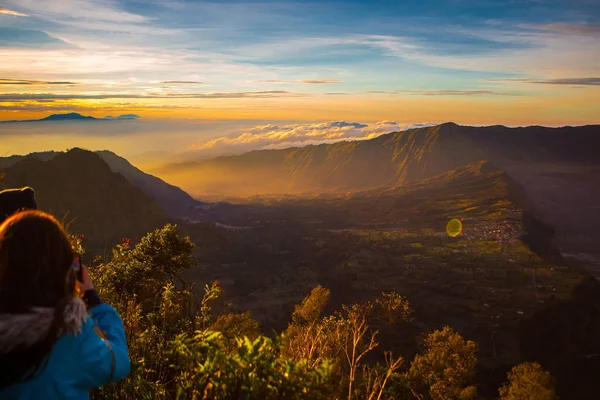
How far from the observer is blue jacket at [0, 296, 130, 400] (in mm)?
3297

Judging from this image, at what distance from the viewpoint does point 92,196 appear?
179 meters

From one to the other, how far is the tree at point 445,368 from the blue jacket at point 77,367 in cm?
3635

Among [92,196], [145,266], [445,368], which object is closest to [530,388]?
[445,368]

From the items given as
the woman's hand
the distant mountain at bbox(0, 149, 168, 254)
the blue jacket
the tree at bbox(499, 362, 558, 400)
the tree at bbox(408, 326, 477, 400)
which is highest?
the woman's hand

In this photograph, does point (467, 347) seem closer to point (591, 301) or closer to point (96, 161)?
point (591, 301)

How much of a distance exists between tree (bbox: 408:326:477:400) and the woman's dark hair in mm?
36834

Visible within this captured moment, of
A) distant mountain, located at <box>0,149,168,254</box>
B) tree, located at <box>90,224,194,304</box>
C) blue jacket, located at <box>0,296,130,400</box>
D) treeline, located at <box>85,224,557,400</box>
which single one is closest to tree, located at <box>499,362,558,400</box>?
treeline, located at <box>85,224,557,400</box>

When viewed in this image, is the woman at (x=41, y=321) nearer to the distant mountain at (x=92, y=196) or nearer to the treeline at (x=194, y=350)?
the treeline at (x=194, y=350)

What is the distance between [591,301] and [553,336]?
1448 inches

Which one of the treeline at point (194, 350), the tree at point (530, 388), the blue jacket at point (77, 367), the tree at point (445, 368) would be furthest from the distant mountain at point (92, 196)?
the blue jacket at point (77, 367)

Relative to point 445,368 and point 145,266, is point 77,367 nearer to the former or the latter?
point 145,266

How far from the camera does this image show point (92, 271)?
45.5 feet

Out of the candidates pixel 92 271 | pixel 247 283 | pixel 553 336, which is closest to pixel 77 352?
pixel 92 271

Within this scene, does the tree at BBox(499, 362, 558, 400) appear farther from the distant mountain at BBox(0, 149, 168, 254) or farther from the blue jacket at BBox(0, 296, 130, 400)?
the distant mountain at BBox(0, 149, 168, 254)
